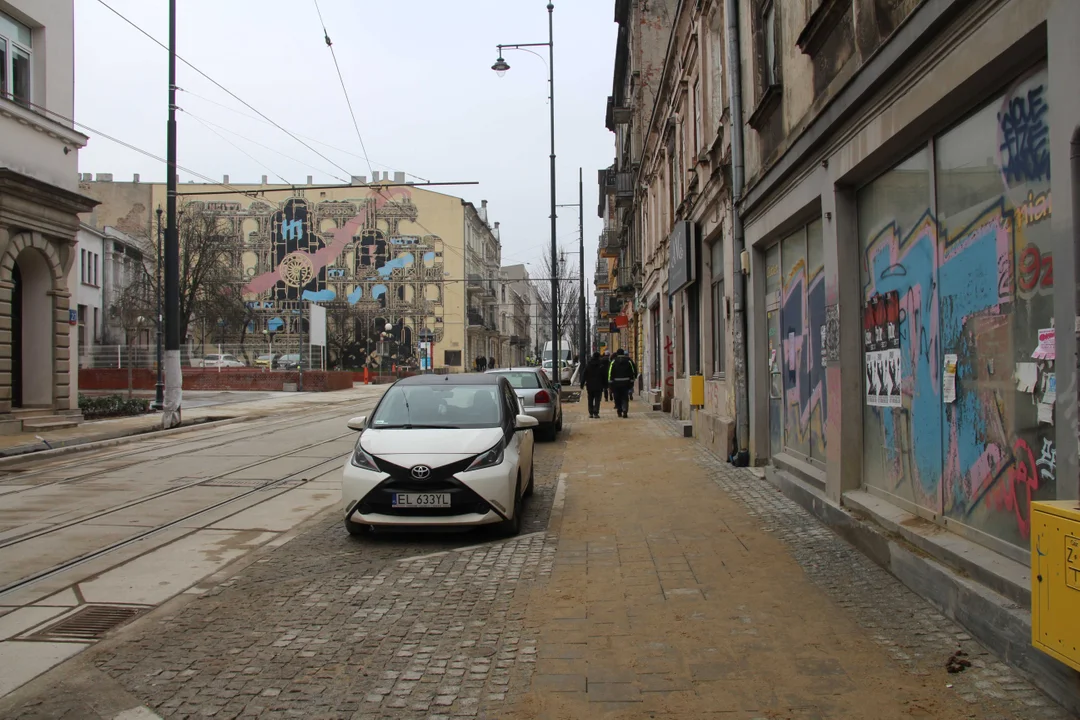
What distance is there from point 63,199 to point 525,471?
1580cm

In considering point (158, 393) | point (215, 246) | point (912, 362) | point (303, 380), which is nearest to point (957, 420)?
point (912, 362)

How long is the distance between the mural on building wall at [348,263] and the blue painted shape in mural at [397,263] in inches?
3.2

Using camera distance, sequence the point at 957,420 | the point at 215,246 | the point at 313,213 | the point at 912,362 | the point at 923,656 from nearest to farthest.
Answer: the point at 923,656 → the point at 957,420 → the point at 912,362 → the point at 215,246 → the point at 313,213

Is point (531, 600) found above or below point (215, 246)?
below

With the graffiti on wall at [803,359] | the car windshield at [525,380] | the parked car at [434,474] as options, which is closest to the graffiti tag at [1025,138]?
the graffiti on wall at [803,359]

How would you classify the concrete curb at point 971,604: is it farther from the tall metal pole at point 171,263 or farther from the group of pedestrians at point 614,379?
the tall metal pole at point 171,263

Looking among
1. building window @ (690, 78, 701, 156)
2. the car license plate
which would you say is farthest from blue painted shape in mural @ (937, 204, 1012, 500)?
building window @ (690, 78, 701, 156)

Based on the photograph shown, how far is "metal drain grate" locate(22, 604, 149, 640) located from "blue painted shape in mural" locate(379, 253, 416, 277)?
63.7 m

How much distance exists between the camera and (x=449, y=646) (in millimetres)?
4766

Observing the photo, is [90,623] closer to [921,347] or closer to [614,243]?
[921,347]

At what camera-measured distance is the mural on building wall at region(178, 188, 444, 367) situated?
66.5 metres

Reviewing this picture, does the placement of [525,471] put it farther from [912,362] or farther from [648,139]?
[648,139]

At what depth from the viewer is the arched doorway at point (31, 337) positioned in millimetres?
19484

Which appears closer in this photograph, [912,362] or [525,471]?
[912,362]
